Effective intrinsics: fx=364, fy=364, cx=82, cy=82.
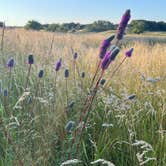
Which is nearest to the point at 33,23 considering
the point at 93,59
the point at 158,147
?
the point at 93,59

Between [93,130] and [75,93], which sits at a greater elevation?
[75,93]

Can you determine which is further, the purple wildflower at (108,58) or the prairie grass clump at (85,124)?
the prairie grass clump at (85,124)

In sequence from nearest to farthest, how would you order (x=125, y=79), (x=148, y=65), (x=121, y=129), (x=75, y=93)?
(x=121, y=129), (x=75, y=93), (x=125, y=79), (x=148, y=65)

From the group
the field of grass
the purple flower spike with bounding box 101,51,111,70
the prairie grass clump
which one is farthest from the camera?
the field of grass

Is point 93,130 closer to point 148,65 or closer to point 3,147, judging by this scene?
point 3,147

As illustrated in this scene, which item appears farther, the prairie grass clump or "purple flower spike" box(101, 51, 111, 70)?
the prairie grass clump

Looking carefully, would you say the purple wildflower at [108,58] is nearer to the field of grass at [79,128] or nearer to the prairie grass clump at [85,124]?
the prairie grass clump at [85,124]

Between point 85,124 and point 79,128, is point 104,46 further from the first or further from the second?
point 79,128

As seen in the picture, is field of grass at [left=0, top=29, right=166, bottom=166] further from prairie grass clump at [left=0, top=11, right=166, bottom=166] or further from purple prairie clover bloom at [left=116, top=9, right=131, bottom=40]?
purple prairie clover bloom at [left=116, top=9, right=131, bottom=40]

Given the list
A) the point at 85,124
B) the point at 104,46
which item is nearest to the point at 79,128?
the point at 85,124

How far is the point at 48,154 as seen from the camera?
1433 millimetres

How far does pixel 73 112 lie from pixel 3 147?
20.9 inches

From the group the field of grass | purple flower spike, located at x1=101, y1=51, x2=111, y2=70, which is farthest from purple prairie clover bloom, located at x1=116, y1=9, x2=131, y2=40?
the field of grass

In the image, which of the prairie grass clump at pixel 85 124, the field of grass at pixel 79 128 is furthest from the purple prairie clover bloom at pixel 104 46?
the field of grass at pixel 79 128
